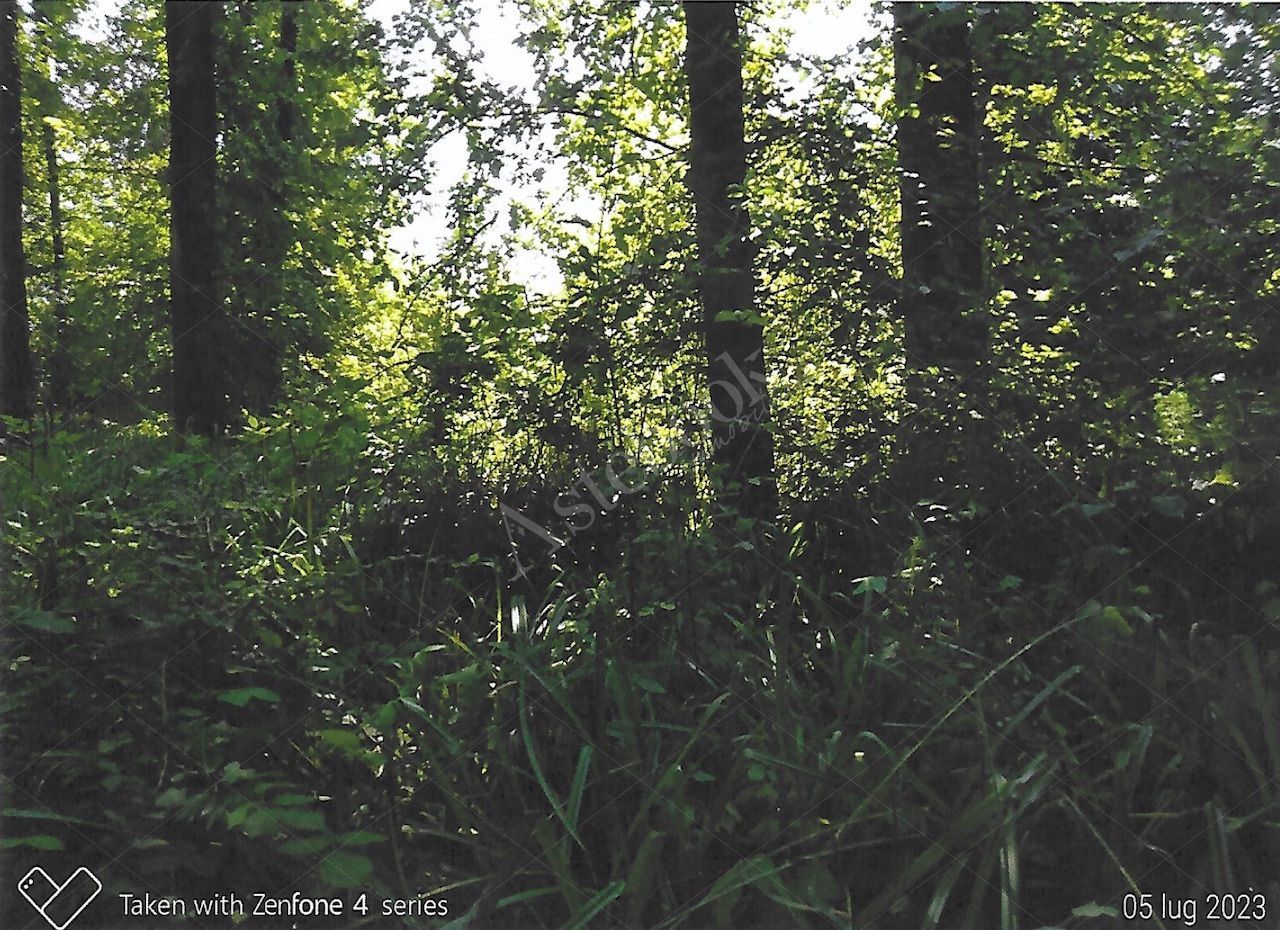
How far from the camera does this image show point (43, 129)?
19.0ft

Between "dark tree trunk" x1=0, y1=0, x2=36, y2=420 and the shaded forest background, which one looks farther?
"dark tree trunk" x1=0, y1=0, x2=36, y2=420

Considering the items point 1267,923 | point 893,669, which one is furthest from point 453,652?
point 1267,923

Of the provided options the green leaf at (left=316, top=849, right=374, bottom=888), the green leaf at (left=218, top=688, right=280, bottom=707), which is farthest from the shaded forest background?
the green leaf at (left=218, top=688, right=280, bottom=707)

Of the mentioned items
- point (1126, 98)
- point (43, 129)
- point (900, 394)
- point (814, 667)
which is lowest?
point (814, 667)

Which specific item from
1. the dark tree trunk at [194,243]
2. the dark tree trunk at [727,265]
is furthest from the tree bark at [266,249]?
the dark tree trunk at [727,265]

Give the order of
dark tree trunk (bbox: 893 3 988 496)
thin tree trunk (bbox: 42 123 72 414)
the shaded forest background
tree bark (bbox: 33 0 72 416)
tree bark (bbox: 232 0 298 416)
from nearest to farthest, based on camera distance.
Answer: the shaded forest background
dark tree trunk (bbox: 893 3 988 496)
tree bark (bbox: 33 0 72 416)
thin tree trunk (bbox: 42 123 72 414)
tree bark (bbox: 232 0 298 416)

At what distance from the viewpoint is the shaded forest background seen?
2.66 m

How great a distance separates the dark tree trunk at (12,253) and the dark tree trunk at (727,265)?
2.81 meters

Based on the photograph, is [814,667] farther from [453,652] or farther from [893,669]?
[453,652]

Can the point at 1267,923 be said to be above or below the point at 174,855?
below

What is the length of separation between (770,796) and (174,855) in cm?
142

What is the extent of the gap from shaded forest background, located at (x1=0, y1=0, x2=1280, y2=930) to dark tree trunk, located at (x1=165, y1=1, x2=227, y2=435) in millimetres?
22

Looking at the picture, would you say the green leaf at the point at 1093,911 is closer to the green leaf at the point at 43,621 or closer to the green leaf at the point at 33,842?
the green leaf at the point at 33,842

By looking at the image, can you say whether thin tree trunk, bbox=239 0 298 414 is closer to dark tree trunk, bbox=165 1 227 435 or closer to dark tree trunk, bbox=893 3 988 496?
dark tree trunk, bbox=165 1 227 435
